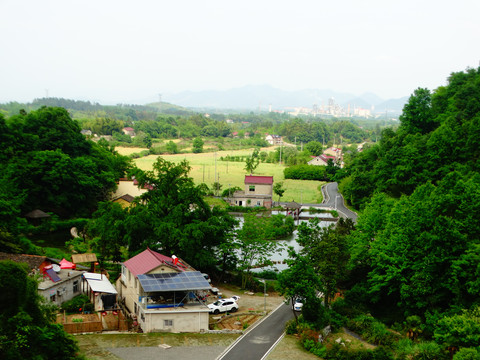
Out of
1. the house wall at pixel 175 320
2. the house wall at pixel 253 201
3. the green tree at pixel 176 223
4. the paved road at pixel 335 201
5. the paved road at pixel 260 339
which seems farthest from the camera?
the house wall at pixel 253 201

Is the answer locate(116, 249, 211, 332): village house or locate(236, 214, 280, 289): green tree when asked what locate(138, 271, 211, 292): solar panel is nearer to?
locate(116, 249, 211, 332): village house

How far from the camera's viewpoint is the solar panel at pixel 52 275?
2083cm

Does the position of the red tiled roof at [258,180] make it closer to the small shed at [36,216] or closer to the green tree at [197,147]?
the small shed at [36,216]

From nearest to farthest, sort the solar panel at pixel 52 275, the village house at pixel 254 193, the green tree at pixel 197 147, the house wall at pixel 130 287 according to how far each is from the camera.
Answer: the house wall at pixel 130 287, the solar panel at pixel 52 275, the village house at pixel 254 193, the green tree at pixel 197 147

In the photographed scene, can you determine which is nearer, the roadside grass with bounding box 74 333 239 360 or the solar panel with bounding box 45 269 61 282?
the roadside grass with bounding box 74 333 239 360

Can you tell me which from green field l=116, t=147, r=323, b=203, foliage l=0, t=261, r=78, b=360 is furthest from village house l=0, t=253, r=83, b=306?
green field l=116, t=147, r=323, b=203

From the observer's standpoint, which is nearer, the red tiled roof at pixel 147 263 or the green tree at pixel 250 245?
the red tiled roof at pixel 147 263

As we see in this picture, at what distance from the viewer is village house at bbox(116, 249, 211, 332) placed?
18922 mm

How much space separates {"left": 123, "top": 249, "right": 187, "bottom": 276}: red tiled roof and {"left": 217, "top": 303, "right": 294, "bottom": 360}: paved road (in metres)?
4.48

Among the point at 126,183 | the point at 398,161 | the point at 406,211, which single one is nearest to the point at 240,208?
the point at 126,183

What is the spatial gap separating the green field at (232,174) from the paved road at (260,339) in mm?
32852

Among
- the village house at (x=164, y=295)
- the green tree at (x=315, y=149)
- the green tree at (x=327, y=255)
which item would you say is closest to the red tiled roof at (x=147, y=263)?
the village house at (x=164, y=295)

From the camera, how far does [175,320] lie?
19.0m

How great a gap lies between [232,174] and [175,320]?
167 feet
